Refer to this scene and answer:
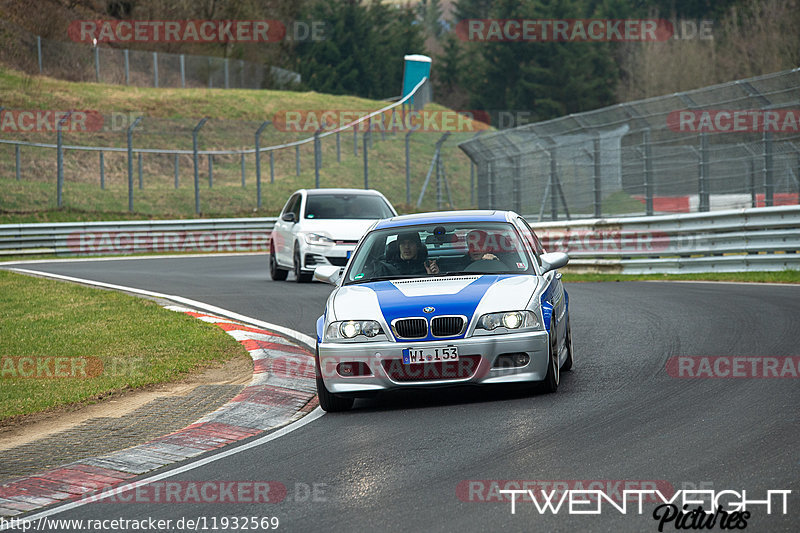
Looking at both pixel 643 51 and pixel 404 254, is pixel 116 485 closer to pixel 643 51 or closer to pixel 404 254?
pixel 404 254

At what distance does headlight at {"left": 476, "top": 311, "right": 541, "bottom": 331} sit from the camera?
786 centimetres

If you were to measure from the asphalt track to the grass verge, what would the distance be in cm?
241

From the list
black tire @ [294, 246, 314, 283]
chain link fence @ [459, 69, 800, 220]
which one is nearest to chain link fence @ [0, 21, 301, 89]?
chain link fence @ [459, 69, 800, 220]

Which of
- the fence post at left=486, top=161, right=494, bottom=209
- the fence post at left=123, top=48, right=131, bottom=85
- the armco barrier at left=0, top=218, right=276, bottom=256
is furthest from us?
the fence post at left=123, top=48, right=131, bottom=85

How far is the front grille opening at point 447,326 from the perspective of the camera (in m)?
7.81

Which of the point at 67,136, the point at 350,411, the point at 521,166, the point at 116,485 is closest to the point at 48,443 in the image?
the point at 116,485

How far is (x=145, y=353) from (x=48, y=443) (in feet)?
11.1

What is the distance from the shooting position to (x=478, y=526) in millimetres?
4938

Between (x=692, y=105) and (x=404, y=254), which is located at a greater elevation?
(x=692, y=105)

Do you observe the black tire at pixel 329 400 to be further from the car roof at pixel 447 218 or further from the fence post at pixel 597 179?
the fence post at pixel 597 179

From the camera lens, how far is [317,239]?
60.7 feet

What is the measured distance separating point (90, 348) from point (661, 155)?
1391 cm

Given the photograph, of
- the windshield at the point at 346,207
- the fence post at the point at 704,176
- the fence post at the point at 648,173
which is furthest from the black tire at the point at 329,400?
the fence post at the point at 648,173

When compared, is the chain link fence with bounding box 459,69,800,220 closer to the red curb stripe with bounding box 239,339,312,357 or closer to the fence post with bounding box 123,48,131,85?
the red curb stripe with bounding box 239,339,312,357
